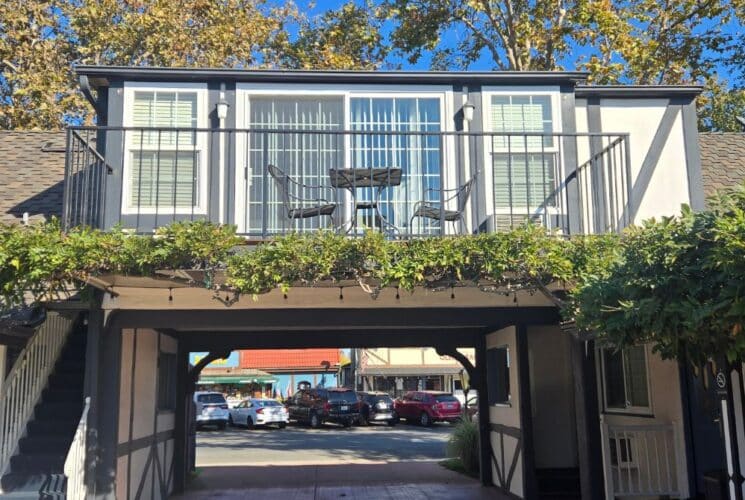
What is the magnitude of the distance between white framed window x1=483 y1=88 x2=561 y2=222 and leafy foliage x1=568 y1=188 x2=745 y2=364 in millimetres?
2880

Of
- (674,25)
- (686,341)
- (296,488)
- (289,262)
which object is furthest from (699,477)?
(674,25)

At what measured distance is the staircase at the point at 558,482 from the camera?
39.9 feet

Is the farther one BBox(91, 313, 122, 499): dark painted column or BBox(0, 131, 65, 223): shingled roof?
BBox(0, 131, 65, 223): shingled roof

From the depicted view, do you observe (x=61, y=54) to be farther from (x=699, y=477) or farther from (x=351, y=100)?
(x=699, y=477)

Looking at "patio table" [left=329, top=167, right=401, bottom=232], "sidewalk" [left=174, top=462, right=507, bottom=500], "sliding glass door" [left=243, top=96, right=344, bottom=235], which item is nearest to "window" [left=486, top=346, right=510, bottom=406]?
"sidewalk" [left=174, top=462, right=507, bottom=500]

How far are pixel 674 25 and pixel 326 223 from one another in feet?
44.6

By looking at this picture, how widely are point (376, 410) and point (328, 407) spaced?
85.8 inches

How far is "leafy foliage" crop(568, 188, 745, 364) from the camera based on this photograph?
4883mm

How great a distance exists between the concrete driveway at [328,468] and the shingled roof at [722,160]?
5.97 meters

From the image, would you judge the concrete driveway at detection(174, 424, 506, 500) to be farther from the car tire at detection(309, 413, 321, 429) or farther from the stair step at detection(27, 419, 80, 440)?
the stair step at detection(27, 419, 80, 440)

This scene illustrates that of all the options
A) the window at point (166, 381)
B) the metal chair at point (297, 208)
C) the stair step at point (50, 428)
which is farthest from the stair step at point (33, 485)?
the metal chair at point (297, 208)

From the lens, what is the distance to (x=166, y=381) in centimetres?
1220

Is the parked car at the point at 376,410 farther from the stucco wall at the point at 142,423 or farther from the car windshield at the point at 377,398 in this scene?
the stucco wall at the point at 142,423

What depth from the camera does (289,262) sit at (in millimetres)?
6824
